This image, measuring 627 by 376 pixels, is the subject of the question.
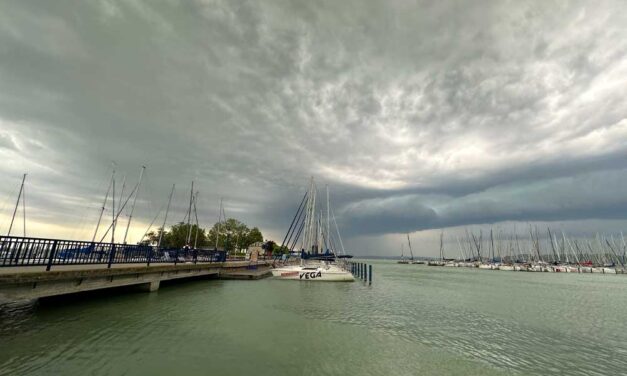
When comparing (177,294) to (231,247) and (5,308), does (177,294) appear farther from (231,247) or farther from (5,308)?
(231,247)

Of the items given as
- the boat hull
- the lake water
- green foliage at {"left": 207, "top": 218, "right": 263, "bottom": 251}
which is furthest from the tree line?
the lake water

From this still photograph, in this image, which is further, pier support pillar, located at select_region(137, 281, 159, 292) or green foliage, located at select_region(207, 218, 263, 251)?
green foliage, located at select_region(207, 218, 263, 251)

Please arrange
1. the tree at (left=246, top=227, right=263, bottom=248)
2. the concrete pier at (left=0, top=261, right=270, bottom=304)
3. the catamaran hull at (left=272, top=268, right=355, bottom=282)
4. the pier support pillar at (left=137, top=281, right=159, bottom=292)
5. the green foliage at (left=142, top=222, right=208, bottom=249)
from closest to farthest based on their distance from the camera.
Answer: the concrete pier at (left=0, top=261, right=270, bottom=304)
the pier support pillar at (left=137, top=281, right=159, bottom=292)
the catamaran hull at (left=272, top=268, right=355, bottom=282)
the green foliage at (left=142, top=222, right=208, bottom=249)
the tree at (left=246, top=227, right=263, bottom=248)

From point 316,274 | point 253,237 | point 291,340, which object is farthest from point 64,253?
point 253,237

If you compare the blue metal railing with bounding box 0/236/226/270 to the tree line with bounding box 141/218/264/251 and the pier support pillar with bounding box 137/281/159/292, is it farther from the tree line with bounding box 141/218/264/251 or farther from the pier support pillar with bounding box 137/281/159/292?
the tree line with bounding box 141/218/264/251

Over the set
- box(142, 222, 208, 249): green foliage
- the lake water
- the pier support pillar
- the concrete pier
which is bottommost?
the lake water

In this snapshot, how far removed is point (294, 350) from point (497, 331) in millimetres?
12146

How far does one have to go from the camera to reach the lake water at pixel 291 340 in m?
9.16

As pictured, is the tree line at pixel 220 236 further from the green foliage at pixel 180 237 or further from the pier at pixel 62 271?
the pier at pixel 62 271

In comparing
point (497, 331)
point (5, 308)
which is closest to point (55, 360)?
point (5, 308)

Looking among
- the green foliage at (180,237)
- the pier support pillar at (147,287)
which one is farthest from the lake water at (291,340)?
the green foliage at (180,237)

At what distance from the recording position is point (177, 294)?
23.2 metres

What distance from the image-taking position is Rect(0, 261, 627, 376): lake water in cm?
916

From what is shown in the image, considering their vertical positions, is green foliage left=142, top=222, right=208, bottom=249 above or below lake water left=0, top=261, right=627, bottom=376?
above
